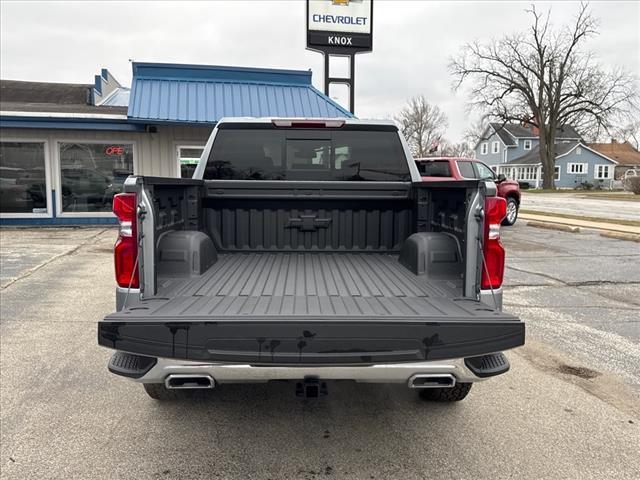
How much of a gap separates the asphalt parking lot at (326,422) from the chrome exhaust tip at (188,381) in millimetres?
591

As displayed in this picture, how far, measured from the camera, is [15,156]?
1480cm

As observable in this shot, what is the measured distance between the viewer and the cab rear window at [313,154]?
4562mm

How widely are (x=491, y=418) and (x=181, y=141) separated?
13363mm

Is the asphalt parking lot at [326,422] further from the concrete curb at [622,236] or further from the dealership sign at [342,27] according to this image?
the dealership sign at [342,27]

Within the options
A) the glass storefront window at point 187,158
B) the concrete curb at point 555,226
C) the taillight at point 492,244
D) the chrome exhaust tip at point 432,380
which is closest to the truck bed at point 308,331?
the chrome exhaust tip at point 432,380

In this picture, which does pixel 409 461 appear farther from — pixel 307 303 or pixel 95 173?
pixel 95 173

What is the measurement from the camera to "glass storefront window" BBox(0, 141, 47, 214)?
14.8 metres

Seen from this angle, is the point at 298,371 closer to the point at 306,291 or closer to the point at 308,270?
the point at 306,291

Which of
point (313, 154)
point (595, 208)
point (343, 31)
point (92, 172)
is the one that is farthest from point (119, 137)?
point (595, 208)

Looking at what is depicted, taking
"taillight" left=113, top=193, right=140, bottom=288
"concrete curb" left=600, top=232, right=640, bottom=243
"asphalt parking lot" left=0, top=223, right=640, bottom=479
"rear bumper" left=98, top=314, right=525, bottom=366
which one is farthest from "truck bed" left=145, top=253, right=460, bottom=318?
"concrete curb" left=600, top=232, right=640, bottom=243

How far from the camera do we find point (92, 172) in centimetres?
1512

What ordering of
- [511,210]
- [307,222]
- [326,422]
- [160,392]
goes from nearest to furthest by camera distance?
1. [326,422]
2. [160,392]
3. [307,222]
4. [511,210]

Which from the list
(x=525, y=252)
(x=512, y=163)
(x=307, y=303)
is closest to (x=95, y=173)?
(x=525, y=252)

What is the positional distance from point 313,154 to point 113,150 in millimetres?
12241
